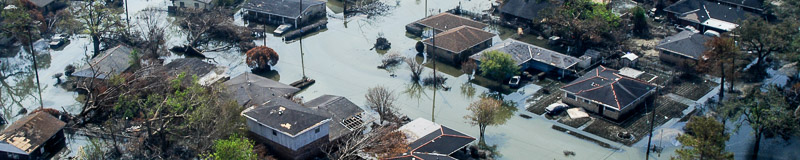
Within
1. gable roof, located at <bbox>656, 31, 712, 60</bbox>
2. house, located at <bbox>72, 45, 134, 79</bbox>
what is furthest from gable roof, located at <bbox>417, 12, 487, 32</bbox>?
house, located at <bbox>72, 45, 134, 79</bbox>

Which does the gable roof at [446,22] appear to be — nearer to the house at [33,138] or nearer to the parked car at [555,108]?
the parked car at [555,108]

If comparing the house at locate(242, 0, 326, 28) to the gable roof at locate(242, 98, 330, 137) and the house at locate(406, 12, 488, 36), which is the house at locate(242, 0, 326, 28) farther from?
the gable roof at locate(242, 98, 330, 137)

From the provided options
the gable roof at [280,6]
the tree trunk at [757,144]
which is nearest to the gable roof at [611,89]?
the tree trunk at [757,144]

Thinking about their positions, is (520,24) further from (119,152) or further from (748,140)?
(119,152)

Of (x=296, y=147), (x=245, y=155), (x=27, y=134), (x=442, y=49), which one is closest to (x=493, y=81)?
(x=442, y=49)

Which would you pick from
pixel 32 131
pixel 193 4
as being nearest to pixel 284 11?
pixel 193 4

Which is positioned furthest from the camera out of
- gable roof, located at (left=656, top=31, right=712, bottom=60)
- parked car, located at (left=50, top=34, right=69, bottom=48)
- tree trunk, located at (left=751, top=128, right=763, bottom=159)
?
parked car, located at (left=50, top=34, right=69, bottom=48)
